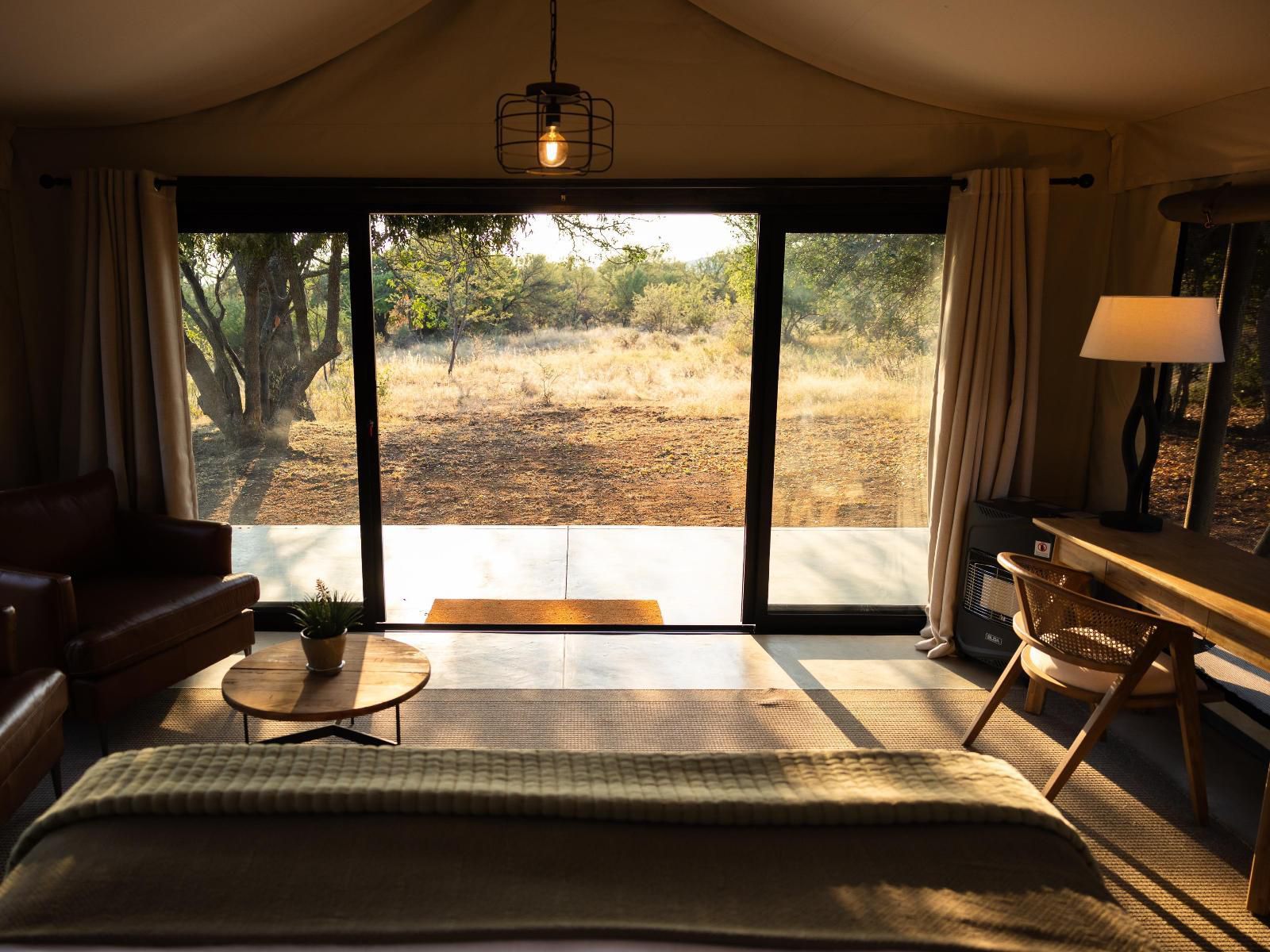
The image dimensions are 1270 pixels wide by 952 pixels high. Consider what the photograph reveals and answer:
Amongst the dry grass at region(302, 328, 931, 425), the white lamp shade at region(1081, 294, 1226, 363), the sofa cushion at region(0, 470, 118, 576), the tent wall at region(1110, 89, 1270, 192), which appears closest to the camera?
the white lamp shade at region(1081, 294, 1226, 363)

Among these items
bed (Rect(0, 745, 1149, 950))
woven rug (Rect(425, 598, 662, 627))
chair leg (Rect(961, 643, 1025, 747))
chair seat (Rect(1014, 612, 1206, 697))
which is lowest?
woven rug (Rect(425, 598, 662, 627))

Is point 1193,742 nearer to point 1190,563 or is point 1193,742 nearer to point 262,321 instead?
point 1190,563

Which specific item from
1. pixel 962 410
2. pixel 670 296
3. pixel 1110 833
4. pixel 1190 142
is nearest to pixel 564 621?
pixel 962 410

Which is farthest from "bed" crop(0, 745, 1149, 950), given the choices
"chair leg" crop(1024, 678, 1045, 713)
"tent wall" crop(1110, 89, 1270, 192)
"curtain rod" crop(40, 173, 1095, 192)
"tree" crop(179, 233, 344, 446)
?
"curtain rod" crop(40, 173, 1095, 192)

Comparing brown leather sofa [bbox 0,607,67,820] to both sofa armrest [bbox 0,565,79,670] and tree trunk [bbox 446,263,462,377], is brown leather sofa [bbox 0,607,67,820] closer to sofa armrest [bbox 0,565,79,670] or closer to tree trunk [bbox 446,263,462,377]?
sofa armrest [bbox 0,565,79,670]

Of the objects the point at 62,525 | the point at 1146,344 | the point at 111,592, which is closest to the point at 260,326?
the point at 62,525

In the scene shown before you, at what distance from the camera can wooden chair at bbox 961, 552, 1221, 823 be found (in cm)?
253

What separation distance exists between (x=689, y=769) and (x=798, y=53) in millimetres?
3063

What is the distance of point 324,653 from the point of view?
2.69 m

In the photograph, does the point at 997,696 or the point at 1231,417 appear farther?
the point at 1231,417

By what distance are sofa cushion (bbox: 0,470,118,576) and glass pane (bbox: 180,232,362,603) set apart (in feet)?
1.87

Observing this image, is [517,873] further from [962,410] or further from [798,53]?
[798,53]

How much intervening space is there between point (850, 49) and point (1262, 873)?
3066 mm

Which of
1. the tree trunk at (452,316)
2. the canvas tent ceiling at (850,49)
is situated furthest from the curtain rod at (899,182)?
the tree trunk at (452,316)
